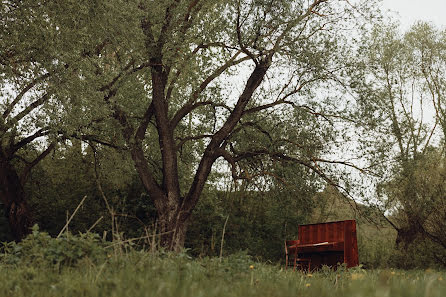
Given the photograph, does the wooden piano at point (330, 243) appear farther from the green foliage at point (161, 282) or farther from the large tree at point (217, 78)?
the green foliage at point (161, 282)

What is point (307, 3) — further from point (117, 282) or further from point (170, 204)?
point (117, 282)

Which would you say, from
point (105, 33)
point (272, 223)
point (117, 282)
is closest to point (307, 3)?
point (105, 33)

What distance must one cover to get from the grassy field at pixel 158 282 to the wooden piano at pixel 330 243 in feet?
18.8

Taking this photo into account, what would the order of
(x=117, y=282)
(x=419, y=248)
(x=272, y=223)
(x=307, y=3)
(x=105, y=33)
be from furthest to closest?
1. (x=272, y=223)
2. (x=419, y=248)
3. (x=307, y=3)
4. (x=105, y=33)
5. (x=117, y=282)

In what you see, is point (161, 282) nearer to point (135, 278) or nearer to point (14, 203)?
point (135, 278)

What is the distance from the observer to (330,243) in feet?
34.1

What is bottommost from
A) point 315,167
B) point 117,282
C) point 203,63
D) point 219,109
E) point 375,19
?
point 117,282

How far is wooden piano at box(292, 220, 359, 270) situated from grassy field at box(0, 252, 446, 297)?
226 inches

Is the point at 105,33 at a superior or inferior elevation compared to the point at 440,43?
inferior

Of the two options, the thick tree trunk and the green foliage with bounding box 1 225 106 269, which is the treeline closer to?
the thick tree trunk

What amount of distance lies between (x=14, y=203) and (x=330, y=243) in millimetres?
8270

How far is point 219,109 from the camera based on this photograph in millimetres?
14516

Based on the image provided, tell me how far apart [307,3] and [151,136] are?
5660 millimetres

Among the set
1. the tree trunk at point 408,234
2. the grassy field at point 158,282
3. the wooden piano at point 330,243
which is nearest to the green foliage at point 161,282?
the grassy field at point 158,282
